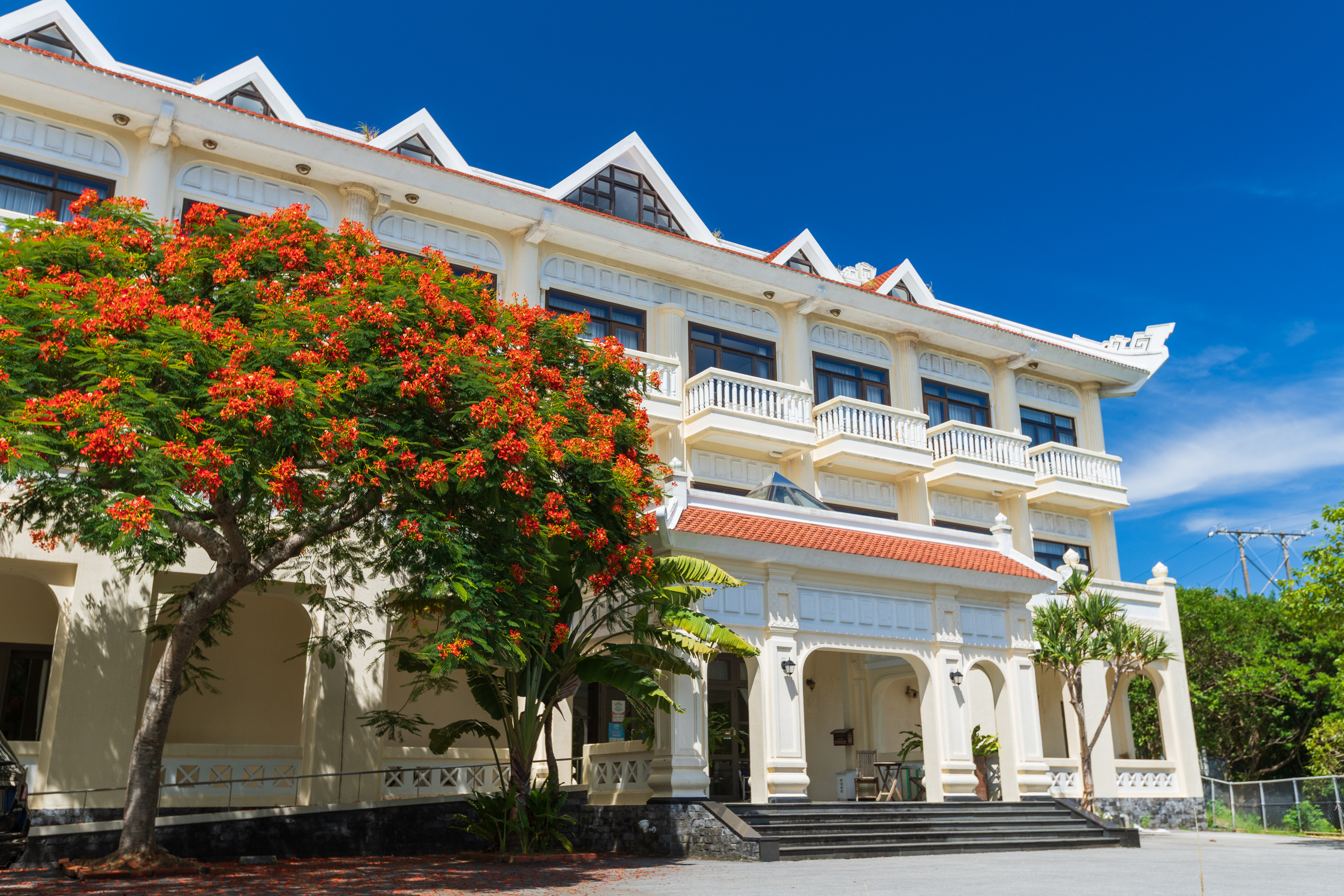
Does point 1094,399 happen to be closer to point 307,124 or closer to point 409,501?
point 307,124

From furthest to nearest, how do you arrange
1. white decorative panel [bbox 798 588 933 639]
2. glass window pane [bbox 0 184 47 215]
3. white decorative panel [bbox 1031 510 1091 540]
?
white decorative panel [bbox 1031 510 1091 540]
glass window pane [bbox 0 184 47 215]
white decorative panel [bbox 798 588 933 639]

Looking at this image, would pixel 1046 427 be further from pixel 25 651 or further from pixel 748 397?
pixel 25 651

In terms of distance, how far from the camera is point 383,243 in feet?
71.1

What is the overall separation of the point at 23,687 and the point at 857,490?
16.9 metres

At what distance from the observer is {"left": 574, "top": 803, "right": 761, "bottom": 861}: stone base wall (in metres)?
14.0

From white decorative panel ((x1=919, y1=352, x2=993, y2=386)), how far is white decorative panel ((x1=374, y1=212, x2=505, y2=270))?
36.6 feet

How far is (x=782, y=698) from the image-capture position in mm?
16125

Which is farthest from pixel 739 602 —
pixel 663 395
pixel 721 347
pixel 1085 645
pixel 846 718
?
pixel 721 347

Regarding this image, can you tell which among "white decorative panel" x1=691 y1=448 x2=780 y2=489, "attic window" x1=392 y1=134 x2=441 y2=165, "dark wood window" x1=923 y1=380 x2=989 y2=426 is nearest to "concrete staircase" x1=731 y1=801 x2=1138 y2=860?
"white decorative panel" x1=691 y1=448 x2=780 y2=489

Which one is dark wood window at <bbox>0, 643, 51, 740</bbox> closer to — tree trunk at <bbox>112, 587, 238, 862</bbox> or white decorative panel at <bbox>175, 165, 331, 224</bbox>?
tree trunk at <bbox>112, 587, 238, 862</bbox>

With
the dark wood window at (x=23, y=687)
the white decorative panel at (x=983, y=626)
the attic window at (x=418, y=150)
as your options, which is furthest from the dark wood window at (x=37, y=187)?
the white decorative panel at (x=983, y=626)

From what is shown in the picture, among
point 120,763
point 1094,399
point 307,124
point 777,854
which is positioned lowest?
point 777,854

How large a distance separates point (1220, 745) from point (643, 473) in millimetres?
26043

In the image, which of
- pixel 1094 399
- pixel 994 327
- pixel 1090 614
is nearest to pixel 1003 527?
pixel 1090 614
